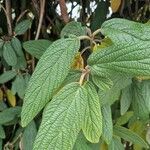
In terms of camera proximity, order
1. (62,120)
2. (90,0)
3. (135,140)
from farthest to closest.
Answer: (90,0), (135,140), (62,120)

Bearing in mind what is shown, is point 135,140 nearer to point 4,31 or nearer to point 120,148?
point 120,148

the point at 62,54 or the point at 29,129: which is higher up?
the point at 62,54

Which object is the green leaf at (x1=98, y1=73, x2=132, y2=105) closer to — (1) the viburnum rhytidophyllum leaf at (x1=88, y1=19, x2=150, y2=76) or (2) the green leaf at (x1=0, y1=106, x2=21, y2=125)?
(1) the viburnum rhytidophyllum leaf at (x1=88, y1=19, x2=150, y2=76)

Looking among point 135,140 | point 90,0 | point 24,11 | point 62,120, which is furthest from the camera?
point 90,0

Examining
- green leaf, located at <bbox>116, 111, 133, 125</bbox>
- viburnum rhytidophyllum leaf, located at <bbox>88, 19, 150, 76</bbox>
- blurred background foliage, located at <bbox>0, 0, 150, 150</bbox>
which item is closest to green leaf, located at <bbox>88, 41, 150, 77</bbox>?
viburnum rhytidophyllum leaf, located at <bbox>88, 19, 150, 76</bbox>

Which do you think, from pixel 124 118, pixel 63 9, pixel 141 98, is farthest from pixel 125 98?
pixel 63 9

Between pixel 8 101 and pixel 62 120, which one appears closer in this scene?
pixel 62 120

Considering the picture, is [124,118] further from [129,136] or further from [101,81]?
[101,81]

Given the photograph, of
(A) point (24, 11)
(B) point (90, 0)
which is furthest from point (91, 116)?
(B) point (90, 0)

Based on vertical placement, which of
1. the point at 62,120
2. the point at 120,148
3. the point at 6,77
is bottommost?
the point at 120,148
